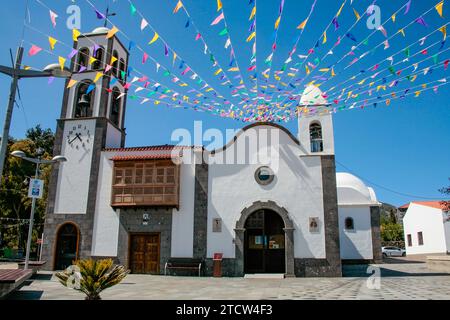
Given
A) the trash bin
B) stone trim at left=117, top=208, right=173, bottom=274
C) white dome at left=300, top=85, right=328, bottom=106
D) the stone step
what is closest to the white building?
white dome at left=300, top=85, right=328, bottom=106

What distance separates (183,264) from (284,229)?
16.2 ft

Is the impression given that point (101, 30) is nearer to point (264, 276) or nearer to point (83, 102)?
point (83, 102)

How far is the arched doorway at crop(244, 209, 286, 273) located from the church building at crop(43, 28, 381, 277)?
0.15 feet

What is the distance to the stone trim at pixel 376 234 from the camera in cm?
2328

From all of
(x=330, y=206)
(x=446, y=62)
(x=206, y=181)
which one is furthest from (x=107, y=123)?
(x=446, y=62)

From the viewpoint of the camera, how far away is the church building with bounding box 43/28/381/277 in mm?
16641

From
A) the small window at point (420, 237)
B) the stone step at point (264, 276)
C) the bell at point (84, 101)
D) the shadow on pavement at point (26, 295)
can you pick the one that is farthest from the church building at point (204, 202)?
the small window at point (420, 237)

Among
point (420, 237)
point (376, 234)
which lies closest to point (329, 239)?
point (376, 234)

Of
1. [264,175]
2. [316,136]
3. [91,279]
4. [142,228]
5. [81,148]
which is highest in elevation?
[316,136]

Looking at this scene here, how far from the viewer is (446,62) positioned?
29.0 ft

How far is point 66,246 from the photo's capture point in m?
18.2

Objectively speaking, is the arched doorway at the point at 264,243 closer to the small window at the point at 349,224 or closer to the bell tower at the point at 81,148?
the bell tower at the point at 81,148

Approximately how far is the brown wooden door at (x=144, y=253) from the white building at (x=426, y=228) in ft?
72.2
